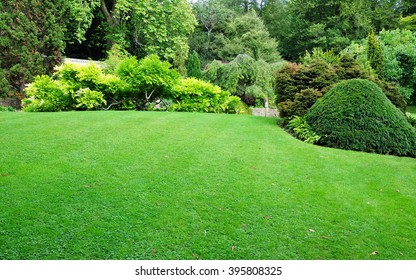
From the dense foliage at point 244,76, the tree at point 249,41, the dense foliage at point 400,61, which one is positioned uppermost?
the tree at point 249,41

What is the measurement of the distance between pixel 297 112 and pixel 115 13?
15.3 meters

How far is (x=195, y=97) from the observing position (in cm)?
920

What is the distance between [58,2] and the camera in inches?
492

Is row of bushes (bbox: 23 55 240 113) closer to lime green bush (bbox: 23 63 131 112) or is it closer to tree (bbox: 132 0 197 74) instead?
lime green bush (bbox: 23 63 131 112)

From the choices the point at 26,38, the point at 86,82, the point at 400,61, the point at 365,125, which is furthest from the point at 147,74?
the point at 400,61

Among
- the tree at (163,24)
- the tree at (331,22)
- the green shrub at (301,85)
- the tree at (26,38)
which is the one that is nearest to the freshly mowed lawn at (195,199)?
the green shrub at (301,85)

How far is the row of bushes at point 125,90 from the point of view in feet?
26.8

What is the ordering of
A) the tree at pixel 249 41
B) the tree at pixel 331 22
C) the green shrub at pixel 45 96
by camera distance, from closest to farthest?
the green shrub at pixel 45 96 → the tree at pixel 249 41 → the tree at pixel 331 22

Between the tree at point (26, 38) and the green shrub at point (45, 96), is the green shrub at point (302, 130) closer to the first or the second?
the green shrub at point (45, 96)

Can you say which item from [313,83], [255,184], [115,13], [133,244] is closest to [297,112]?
[313,83]

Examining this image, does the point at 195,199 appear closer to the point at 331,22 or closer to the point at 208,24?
the point at 208,24

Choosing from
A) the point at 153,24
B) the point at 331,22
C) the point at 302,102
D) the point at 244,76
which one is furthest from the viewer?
the point at 331,22

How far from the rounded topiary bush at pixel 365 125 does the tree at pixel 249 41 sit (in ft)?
54.8

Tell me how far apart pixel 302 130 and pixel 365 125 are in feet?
3.80
